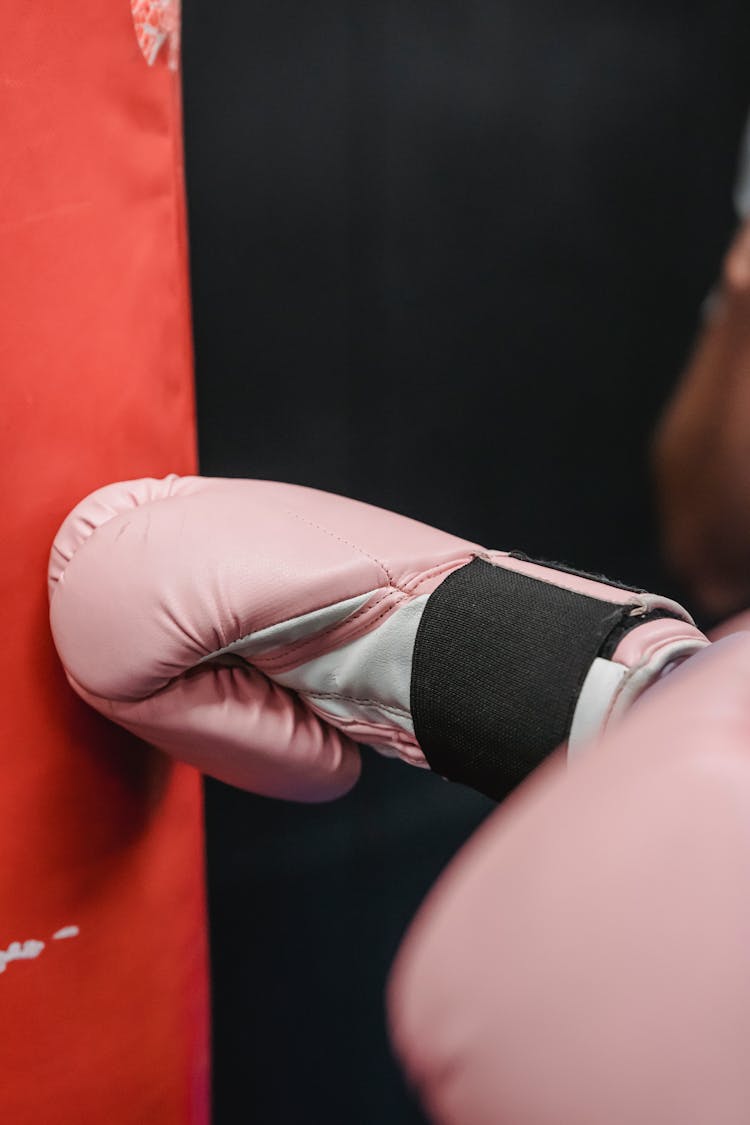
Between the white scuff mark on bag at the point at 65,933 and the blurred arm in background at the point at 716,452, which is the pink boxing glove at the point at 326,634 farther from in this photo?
the blurred arm in background at the point at 716,452

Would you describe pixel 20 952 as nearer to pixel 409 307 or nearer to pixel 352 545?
pixel 352 545

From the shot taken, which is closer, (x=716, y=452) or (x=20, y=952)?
(x=20, y=952)

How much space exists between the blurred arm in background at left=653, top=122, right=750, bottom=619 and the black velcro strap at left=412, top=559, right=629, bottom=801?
0.74m

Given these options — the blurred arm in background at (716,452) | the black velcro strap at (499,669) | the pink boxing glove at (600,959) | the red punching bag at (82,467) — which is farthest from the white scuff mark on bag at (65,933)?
the blurred arm in background at (716,452)

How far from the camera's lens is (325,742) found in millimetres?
650

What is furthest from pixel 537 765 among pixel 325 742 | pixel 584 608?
pixel 325 742

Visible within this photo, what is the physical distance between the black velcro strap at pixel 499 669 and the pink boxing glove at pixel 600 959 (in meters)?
0.15

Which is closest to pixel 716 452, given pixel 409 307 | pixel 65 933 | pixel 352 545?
pixel 409 307

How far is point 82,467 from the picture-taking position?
616mm

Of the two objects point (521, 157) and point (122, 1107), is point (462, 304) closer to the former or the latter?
point (521, 157)

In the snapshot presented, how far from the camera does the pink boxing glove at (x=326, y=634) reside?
1.63 feet

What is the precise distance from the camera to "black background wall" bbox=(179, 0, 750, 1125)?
94 cm

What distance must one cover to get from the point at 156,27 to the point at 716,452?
85 centimetres

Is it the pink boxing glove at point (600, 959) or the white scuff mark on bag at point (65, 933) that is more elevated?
the pink boxing glove at point (600, 959)
